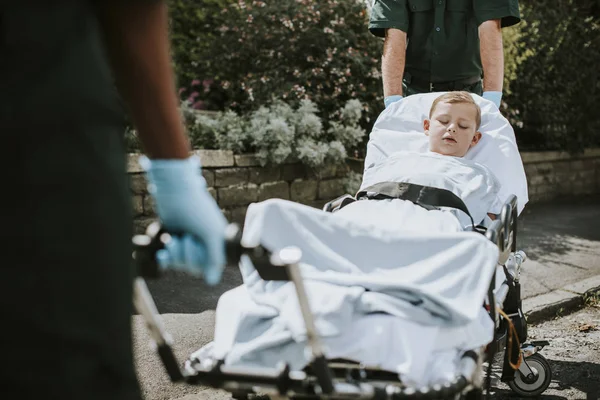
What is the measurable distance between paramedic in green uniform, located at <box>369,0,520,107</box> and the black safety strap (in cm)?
109

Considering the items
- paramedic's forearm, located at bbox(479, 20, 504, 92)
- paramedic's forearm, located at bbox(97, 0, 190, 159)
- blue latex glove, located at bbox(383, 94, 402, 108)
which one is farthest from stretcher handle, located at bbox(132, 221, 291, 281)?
paramedic's forearm, located at bbox(479, 20, 504, 92)

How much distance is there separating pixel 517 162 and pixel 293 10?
14.6 feet

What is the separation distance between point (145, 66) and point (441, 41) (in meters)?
3.12

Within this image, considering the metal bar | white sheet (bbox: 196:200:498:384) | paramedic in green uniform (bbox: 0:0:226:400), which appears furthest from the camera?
white sheet (bbox: 196:200:498:384)

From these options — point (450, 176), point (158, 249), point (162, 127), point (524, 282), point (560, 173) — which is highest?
point (162, 127)

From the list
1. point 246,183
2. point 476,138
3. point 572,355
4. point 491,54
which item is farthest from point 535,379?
point 246,183

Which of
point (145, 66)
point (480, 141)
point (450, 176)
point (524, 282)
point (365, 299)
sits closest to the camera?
point (145, 66)

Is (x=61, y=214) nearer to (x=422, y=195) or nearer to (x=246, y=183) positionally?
(x=422, y=195)

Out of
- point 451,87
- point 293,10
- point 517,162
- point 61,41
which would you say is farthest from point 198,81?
point 61,41

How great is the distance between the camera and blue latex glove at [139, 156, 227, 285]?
57.2 inches

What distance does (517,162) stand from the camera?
3.41 metres

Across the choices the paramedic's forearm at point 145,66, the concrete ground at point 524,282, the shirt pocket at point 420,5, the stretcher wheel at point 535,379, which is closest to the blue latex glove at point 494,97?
the shirt pocket at point 420,5

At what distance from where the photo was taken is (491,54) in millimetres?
3930

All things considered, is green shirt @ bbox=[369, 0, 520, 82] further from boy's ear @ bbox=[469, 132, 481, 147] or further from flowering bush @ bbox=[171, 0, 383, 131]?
flowering bush @ bbox=[171, 0, 383, 131]
